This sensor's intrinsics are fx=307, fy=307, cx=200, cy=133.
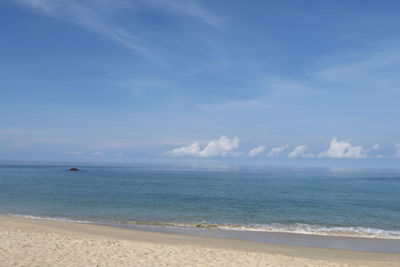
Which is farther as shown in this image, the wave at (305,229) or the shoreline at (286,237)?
the wave at (305,229)

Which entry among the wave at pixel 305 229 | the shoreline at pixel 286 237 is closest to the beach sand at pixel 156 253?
the shoreline at pixel 286 237

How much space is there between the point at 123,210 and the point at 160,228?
9647 mm

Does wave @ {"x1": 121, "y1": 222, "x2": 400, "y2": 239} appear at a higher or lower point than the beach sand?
lower

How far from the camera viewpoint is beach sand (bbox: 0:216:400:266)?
13.5 metres

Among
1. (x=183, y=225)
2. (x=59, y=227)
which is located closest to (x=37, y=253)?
(x=59, y=227)

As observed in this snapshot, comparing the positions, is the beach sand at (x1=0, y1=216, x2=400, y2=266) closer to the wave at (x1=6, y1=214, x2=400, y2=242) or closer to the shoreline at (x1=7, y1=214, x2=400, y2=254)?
the shoreline at (x1=7, y1=214, x2=400, y2=254)

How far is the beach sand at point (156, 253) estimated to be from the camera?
1354 centimetres

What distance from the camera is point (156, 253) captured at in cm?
1521

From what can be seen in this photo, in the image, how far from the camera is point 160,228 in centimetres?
2492

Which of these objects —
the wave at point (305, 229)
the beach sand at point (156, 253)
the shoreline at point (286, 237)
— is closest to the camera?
the beach sand at point (156, 253)

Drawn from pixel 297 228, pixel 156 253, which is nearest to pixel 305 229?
pixel 297 228

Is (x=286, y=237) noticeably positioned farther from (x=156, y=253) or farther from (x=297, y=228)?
(x=156, y=253)

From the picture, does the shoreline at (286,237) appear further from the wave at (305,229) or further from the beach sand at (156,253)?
the beach sand at (156,253)

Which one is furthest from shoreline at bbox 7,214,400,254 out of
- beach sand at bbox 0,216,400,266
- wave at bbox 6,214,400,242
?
beach sand at bbox 0,216,400,266
